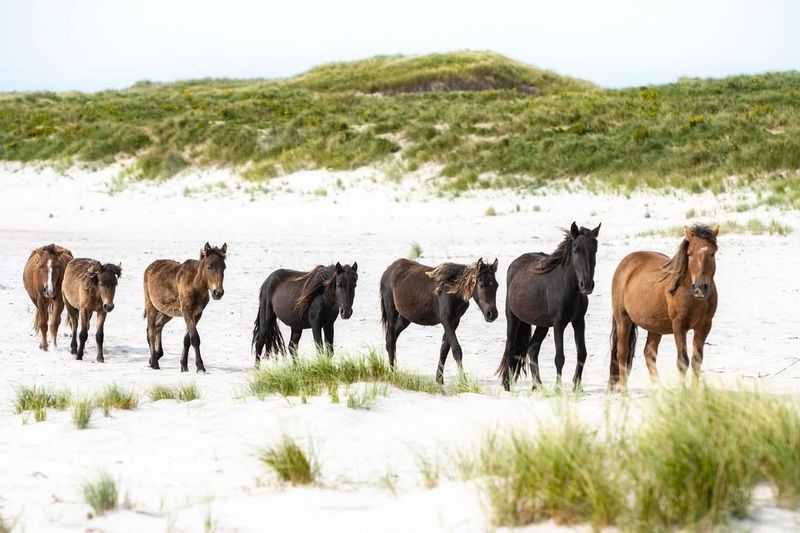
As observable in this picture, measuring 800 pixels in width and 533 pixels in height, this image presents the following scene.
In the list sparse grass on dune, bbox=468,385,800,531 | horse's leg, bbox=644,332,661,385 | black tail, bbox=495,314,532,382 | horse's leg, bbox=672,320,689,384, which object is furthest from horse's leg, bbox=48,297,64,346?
sparse grass on dune, bbox=468,385,800,531

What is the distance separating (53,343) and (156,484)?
8.52 meters

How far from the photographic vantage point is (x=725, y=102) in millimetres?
39281

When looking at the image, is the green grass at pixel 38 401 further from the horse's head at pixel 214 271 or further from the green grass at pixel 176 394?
the horse's head at pixel 214 271

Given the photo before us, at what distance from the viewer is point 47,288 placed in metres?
13.3

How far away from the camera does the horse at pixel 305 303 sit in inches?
426

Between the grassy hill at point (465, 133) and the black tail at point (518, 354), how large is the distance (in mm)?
13918

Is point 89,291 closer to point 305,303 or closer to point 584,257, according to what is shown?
point 305,303

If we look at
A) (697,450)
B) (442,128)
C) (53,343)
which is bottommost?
(53,343)

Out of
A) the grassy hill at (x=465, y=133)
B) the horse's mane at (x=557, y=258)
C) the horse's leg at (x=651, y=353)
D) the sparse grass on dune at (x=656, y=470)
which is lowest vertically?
the horse's leg at (x=651, y=353)

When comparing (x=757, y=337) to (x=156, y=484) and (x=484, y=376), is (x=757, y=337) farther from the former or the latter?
(x=156, y=484)

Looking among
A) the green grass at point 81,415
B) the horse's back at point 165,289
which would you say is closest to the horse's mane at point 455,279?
the horse's back at point 165,289

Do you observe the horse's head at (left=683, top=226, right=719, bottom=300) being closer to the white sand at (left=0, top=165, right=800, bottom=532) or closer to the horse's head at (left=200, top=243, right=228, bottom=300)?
the white sand at (left=0, top=165, right=800, bottom=532)

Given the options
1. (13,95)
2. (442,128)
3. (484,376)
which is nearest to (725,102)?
(442,128)

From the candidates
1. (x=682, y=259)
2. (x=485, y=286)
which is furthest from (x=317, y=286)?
(x=682, y=259)
